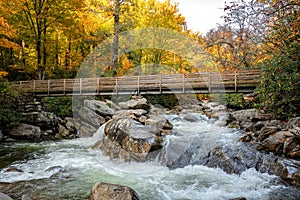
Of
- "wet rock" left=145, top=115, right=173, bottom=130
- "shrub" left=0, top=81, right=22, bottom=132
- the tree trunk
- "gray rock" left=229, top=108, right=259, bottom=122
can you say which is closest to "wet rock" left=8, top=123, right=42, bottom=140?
"shrub" left=0, top=81, right=22, bottom=132

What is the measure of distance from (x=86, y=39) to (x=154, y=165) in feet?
49.5

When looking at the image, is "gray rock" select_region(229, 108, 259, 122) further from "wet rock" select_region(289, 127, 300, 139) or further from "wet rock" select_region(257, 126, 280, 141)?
"wet rock" select_region(289, 127, 300, 139)

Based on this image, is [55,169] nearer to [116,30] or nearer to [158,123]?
[158,123]

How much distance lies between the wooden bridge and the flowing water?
12.2 feet

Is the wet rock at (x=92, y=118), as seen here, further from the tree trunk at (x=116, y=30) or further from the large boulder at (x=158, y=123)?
Answer: the tree trunk at (x=116, y=30)

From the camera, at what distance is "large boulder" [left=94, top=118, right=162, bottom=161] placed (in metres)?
7.24

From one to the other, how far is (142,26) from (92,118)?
1178cm

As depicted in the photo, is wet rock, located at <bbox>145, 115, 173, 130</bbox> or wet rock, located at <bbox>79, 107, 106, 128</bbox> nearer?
wet rock, located at <bbox>145, 115, 173, 130</bbox>

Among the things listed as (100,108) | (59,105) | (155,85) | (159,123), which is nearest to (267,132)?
(159,123)

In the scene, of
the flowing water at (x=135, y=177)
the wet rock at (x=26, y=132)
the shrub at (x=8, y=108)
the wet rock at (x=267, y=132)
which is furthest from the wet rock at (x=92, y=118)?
the wet rock at (x=267, y=132)

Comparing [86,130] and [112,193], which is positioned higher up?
[112,193]

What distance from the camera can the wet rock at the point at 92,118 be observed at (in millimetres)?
12595

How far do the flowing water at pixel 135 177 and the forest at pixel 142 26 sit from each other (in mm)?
3100

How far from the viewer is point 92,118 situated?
12.9 meters
